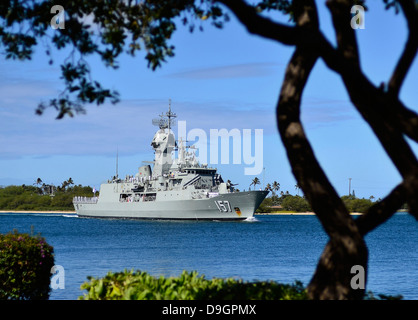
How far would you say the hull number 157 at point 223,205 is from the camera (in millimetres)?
76938

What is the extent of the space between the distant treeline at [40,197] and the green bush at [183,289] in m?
165

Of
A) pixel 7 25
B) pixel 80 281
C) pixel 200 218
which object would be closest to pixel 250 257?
pixel 80 281

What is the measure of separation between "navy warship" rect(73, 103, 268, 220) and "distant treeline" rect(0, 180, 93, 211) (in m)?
72.5

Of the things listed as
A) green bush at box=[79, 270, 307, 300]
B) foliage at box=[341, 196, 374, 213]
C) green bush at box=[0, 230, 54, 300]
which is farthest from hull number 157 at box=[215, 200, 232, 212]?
foliage at box=[341, 196, 374, 213]

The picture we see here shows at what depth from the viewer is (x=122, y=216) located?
322ft

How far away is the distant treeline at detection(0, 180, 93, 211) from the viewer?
580 ft

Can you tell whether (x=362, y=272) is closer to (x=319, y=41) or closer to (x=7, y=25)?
(x=319, y=41)

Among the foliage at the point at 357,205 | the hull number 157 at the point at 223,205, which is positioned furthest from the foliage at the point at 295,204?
the hull number 157 at the point at 223,205

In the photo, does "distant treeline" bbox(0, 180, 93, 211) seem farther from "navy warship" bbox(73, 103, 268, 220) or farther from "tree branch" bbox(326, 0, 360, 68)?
"tree branch" bbox(326, 0, 360, 68)

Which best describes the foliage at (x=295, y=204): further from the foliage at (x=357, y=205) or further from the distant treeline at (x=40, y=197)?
the distant treeline at (x=40, y=197)

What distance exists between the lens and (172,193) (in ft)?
268

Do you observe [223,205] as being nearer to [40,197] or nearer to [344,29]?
[344,29]

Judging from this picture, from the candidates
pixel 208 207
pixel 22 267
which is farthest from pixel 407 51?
pixel 208 207

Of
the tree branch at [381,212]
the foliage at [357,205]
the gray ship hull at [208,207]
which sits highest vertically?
the foliage at [357,205]
